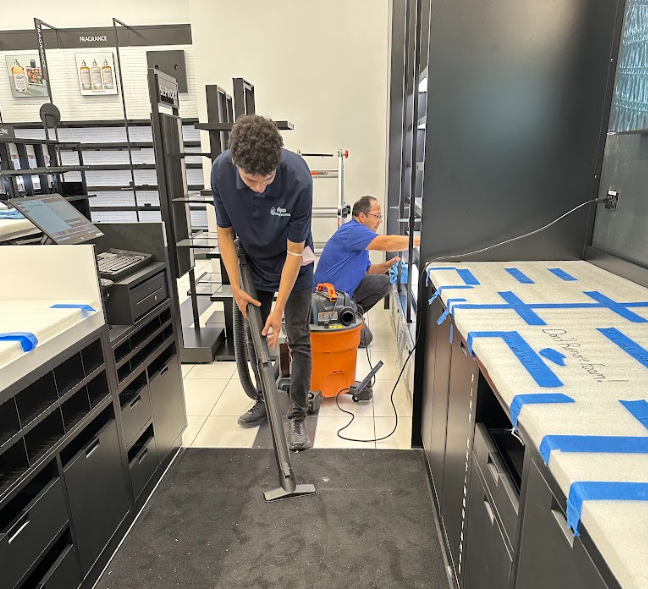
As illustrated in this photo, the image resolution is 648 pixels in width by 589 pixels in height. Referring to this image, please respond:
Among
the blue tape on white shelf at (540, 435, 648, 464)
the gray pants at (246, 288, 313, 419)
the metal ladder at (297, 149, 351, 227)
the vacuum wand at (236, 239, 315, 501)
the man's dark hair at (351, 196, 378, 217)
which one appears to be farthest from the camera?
the metal ladder at (297, 149, 351, 227)

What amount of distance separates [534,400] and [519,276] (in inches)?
42.0

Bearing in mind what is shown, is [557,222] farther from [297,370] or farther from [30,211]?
[30,211]

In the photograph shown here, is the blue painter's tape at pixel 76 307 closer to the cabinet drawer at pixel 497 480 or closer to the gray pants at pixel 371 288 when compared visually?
the cabinet drawer at pixel 497 480

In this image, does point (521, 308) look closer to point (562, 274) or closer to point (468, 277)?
point (468, 277)

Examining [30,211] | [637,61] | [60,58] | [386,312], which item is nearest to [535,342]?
[637,61]

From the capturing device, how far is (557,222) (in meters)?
2.18

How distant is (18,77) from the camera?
20.7 feet

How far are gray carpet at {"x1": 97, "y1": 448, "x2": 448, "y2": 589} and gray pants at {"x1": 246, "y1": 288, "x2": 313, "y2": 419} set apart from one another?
0.96 ft

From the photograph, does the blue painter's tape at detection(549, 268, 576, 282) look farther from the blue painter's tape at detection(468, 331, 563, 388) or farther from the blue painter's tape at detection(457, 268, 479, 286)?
the blue painter's tape at detection(468, 331, 563, 388)

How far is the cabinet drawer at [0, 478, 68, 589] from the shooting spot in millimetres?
1245

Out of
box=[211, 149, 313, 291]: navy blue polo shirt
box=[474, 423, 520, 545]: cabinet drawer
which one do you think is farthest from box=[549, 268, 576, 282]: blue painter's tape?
box=[211, 149, 313, 291]: navy blue polo shirt

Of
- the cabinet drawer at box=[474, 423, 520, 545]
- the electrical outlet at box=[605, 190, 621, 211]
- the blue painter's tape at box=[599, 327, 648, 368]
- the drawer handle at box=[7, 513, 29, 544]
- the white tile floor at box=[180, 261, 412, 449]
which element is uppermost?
the electrical outlet at box=[605, 190, 621, 211]

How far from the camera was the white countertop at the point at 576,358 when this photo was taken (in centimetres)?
70

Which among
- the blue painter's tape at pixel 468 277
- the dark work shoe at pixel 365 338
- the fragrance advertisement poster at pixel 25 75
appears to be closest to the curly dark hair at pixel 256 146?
the blue painter's tape at pixel 468 277
